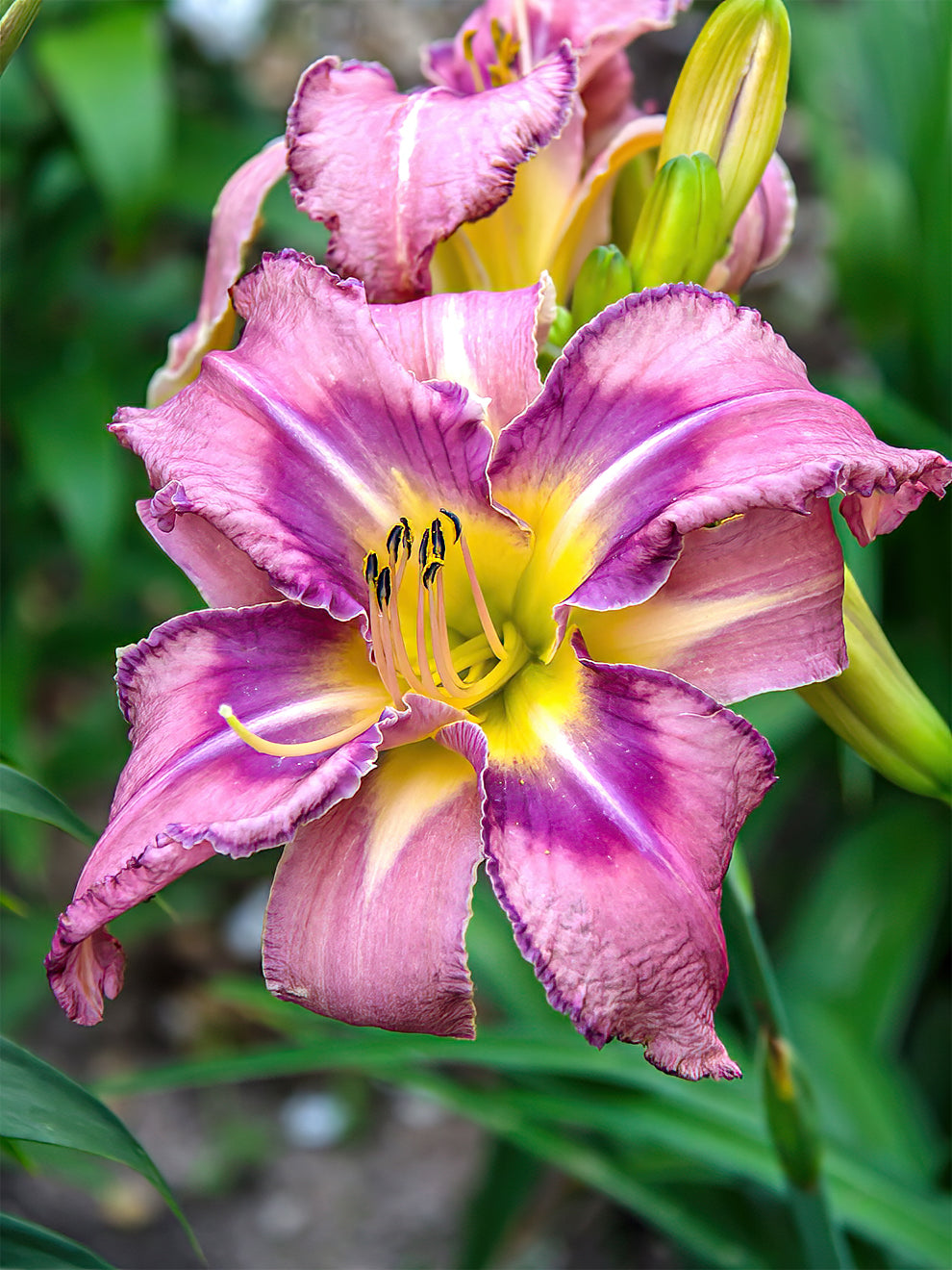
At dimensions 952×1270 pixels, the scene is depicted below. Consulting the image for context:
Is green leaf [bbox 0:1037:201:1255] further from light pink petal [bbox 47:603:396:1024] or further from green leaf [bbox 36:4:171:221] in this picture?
green leaf [bbox 36:4:171:221]

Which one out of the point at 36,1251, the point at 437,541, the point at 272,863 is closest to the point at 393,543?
the point at 437,541

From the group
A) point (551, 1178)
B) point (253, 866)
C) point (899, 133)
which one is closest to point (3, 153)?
point (253, 866)

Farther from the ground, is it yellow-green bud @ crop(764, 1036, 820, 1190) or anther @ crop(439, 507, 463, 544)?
anther @ crop(439, 507, 463, 544)

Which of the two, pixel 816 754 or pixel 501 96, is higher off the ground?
pixel 501 96

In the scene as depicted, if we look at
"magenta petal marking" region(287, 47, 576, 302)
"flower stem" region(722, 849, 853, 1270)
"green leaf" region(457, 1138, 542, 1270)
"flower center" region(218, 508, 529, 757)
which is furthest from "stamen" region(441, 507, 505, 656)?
"green leaf" region(457, 1138, 542, 1270)

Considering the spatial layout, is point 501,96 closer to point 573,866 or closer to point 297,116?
point 297,116
